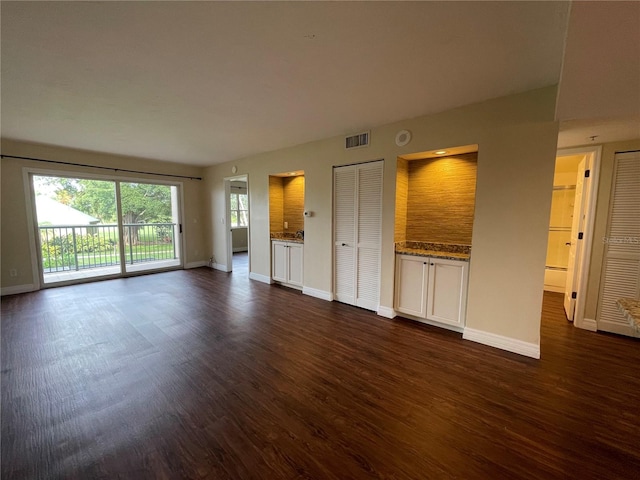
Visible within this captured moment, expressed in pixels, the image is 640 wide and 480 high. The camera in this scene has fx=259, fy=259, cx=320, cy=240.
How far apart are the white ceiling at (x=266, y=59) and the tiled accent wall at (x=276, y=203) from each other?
1.74m

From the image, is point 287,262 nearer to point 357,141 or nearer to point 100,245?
point 357,141

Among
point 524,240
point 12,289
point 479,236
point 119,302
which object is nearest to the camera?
point 524,240

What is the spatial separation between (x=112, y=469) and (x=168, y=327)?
1899mm

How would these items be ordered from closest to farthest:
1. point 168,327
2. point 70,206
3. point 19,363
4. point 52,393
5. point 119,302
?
point 52,393
point 19,363
point 168,327
point 119,302
point 70,206

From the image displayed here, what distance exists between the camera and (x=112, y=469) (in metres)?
1.40

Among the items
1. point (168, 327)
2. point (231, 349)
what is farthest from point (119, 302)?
point (231, 349)

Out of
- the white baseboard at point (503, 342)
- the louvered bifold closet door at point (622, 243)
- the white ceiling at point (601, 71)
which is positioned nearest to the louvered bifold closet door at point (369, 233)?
the white baseboard at point (503, 342)

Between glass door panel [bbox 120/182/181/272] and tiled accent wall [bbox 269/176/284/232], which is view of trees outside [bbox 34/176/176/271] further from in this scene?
tiled accent wall [bbox 269/176/284/232]

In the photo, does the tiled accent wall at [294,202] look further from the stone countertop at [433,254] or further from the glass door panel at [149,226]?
the glass door panel at [149,226]

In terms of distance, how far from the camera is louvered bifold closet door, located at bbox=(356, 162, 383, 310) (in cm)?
356

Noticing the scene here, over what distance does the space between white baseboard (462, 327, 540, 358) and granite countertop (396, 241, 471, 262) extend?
2.64ft

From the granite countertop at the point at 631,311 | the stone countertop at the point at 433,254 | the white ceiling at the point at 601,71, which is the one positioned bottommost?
the granite countertop at the point at 631,311

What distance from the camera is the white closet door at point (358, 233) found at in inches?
142

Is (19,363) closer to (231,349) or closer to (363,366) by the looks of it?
(231,349)
